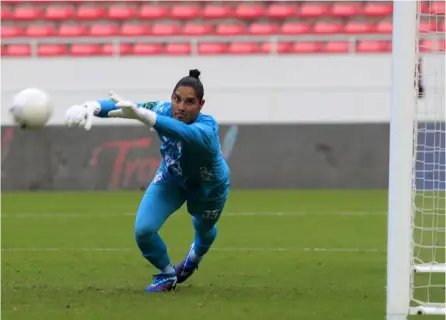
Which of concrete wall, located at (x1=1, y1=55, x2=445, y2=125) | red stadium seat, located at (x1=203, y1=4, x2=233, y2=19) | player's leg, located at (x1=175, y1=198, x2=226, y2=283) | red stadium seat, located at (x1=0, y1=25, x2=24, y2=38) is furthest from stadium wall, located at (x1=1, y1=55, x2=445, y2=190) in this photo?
player's leg, located at (x1=175, y1=198, x2=226, y2=283)

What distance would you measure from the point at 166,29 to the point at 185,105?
15653 mm

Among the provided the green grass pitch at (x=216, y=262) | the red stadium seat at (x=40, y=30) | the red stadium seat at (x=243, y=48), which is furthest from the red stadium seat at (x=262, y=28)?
the green grass pitch at (x=216, y=262)

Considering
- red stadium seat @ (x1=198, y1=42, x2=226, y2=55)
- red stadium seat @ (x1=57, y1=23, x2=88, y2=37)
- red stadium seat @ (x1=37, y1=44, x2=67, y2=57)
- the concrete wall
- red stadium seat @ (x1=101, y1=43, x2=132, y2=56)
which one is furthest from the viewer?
red stadium seat @ (x1=57, y1=23, x2=88, y2=37)

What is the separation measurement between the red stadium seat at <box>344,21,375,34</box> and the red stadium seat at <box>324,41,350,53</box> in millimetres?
552

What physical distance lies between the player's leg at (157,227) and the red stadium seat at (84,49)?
46.7ft

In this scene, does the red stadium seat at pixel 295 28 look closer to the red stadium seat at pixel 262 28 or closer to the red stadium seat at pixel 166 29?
the red stadium seat at pixel 262 28

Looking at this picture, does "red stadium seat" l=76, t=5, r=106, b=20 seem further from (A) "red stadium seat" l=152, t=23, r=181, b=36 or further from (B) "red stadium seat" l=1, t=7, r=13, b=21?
(B) "red stadium seat" l=1, t=7, r=13, b=21

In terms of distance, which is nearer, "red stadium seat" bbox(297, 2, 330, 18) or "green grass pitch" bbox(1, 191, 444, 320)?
"green grass pitch" bbox(1, 191, 444, 320)

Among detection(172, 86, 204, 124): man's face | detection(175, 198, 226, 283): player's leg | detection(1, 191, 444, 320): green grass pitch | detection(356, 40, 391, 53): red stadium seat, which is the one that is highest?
detection(172, 86, 204, 124): man's face

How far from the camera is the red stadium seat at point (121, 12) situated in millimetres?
23188

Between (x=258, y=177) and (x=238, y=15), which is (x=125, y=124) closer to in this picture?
(x=258, y=177)

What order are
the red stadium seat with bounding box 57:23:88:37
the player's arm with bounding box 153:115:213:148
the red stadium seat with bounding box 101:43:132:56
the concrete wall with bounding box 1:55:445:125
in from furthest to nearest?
the red stadium seat with bounding box 57:23:88:37
the red stadium seat with bounding box 101:43:132:56
the concrete wall with bounding box 1:55:445:125
the player's arm with bounding box 153:115:213:148

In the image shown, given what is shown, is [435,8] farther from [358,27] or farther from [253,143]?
[358,27]

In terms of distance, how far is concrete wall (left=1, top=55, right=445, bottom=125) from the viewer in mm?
19594
